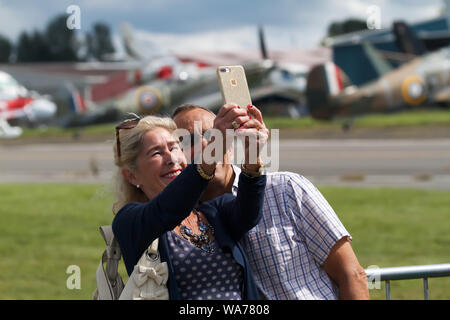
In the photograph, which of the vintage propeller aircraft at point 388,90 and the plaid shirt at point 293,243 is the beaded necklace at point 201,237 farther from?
the vintage propeller aircraft at point 388,90

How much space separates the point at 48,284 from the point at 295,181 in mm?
4441

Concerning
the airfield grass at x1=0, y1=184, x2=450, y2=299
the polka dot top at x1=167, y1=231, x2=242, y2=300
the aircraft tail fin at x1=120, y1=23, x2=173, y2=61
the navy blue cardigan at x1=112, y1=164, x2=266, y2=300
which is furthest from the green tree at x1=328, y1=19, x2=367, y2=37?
the polka dot top at x1=167, y1=231, x2=242, y2=300

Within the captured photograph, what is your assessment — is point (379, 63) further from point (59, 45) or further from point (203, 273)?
point (59, 45)

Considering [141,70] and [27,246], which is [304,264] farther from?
[141,70]

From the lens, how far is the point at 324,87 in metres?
30.9

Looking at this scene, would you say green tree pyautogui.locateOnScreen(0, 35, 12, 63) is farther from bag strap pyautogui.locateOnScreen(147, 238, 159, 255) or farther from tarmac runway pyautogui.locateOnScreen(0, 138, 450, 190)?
bag strap pyautogui.locateOnScreen(147, 238, 159, 255)

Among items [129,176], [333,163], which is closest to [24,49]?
[333,163]

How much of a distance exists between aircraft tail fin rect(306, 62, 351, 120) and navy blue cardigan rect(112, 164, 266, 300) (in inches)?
1112

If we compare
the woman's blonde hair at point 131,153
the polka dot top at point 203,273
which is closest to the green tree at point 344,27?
the woman's blonde hair at point 131,153

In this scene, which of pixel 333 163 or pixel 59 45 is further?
pixel 59 45

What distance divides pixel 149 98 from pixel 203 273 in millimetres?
34012

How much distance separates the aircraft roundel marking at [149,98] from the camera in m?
35.3

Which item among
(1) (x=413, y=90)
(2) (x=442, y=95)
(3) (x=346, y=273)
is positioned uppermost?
(3) (x=346, y=273)

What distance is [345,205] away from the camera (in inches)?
376
